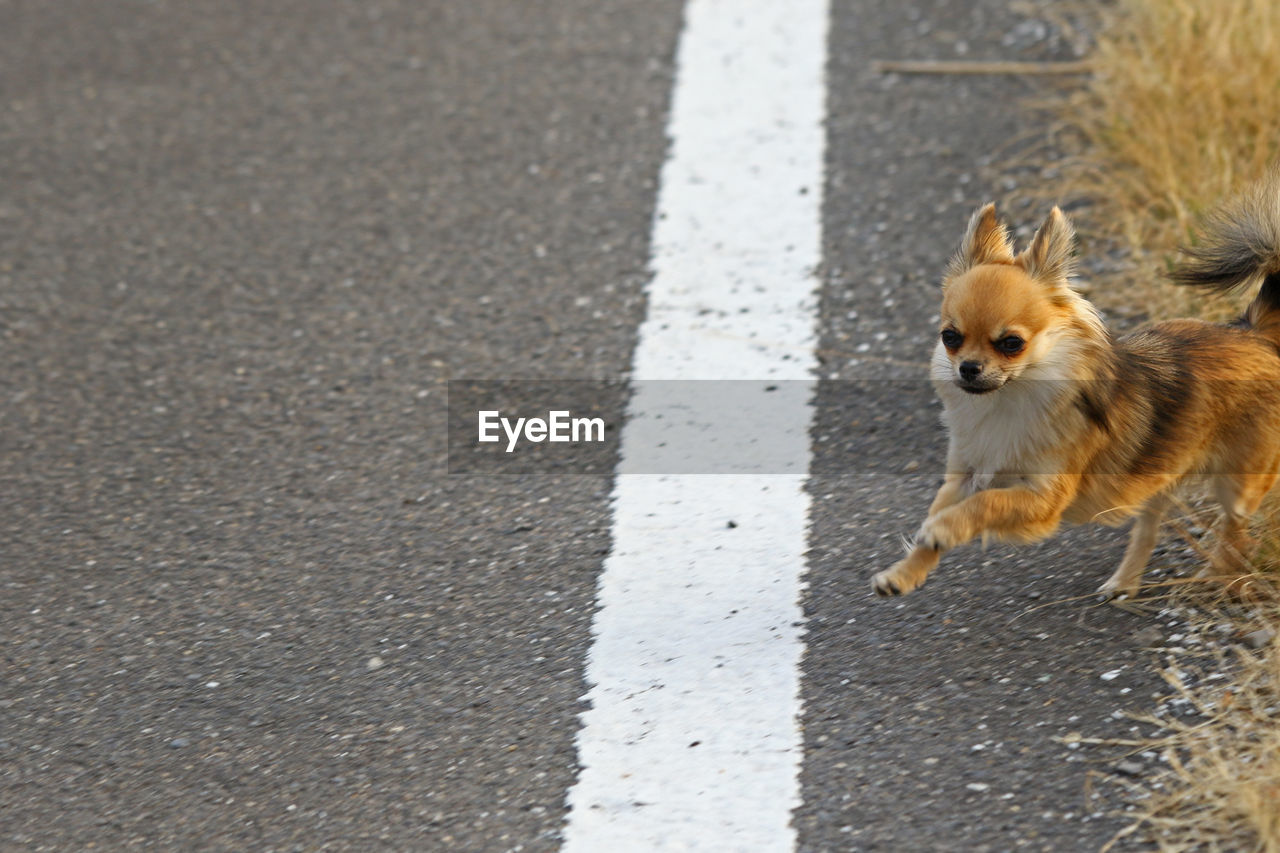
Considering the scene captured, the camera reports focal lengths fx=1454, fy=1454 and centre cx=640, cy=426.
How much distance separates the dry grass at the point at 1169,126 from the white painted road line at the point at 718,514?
37.7 inches

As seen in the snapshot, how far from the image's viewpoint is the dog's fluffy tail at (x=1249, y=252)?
3.37m

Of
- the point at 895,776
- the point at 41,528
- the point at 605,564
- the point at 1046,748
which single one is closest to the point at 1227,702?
the point at 1046,748

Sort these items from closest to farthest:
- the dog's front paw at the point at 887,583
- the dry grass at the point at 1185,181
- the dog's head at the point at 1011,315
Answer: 1. the dry grass at the point at 1185,181
2. the dog's head at the point at 1011,315
3. the dog's front paw at the point at 887,583

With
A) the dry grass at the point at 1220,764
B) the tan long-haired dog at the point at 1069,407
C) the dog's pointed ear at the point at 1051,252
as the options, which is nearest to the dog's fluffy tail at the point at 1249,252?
the tan long-haired dog at the point at 1069,407

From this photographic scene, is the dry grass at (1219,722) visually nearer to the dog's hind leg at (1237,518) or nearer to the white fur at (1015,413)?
the dog's hind leg at (1237,518)

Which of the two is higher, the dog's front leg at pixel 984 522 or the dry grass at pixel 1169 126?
the dry grass at pixel 1169 126

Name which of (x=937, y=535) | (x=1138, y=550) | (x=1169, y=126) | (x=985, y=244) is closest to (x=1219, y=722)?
(x=1138, y=550)

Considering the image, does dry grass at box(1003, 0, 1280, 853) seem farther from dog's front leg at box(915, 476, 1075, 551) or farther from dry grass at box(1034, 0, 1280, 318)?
dog's front leg at box(915, 476, 1075, 551)

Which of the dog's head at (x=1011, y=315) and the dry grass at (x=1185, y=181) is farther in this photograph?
the dog's head at (x=1011, y=315)

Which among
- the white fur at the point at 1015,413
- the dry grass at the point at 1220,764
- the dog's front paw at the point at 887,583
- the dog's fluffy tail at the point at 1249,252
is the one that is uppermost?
the dog's fluffy tail at the point at 1249,252

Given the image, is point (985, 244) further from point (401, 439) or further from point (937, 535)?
point (401, 439)

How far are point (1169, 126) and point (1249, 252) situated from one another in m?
1.57

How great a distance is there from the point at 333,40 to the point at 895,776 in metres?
4.51

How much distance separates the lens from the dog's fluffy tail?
3.37m
